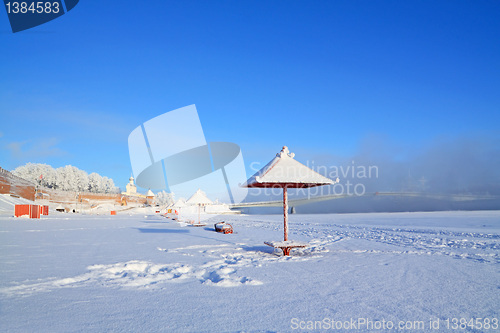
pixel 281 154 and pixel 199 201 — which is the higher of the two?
pixel 281 154

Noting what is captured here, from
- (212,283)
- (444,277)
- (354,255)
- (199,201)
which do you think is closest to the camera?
(212,283)

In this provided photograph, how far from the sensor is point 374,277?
23.1 ft

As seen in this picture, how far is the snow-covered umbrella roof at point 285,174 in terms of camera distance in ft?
32.1

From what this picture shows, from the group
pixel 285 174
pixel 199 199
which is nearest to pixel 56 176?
pixel 199 199

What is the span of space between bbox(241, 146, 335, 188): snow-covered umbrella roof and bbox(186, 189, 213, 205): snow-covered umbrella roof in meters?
14.7

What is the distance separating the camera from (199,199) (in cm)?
2545

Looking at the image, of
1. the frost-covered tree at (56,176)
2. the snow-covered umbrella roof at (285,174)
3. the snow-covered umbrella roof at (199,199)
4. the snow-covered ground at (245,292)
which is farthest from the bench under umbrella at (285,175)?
the frost-covered tree at (56,176)

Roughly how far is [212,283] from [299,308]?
2234 millimetres

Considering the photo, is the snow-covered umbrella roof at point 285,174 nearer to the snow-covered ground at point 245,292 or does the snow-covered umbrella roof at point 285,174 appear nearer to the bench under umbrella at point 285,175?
the bench under umbrella at point 285,175

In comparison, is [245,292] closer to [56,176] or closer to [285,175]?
[285,175]

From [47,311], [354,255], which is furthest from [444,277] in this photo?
[47,311]

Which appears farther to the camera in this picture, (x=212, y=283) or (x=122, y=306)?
(x=212, y=283)

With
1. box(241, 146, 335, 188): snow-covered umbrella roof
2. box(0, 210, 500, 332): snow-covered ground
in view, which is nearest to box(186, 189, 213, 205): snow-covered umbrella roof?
box(241, 146, 335, 188): snow-covered umbrella roof

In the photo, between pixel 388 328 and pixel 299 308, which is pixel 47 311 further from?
pixel 388 328
